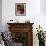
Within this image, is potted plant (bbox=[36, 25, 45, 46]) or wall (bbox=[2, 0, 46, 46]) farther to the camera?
wall (bbox=[2, 0, 46, 46])

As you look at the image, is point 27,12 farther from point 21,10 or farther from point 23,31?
point 23,31

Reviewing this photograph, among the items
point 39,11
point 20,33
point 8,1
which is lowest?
point 20,33

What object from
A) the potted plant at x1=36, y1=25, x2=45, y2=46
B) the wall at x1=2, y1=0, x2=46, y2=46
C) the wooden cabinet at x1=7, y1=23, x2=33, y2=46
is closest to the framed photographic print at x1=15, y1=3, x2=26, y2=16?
the wall at x1=2, y1=0, x2=46, y2=46

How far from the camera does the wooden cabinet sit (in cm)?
570

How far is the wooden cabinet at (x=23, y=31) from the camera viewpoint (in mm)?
5702

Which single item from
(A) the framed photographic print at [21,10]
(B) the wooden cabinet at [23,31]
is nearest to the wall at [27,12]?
(A) the framed photographic print at [21,10]

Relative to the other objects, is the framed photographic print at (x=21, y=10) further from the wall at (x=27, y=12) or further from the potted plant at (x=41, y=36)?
the potted plant at (x=41, y=36)

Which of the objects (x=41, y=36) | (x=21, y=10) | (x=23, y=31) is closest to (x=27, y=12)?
(x=21, y=10)

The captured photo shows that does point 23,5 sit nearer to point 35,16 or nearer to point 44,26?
point 35,16

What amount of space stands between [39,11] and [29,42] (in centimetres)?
131

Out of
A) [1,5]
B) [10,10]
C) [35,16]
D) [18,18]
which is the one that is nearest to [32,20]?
[35,16]

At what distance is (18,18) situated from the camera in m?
5.91

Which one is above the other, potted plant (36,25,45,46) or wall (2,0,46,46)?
wall (2,0,46,46)

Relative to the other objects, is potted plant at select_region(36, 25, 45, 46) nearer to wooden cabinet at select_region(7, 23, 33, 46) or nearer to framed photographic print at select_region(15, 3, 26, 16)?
wooden cabinet at select_region(7, 23, 33, 46)
